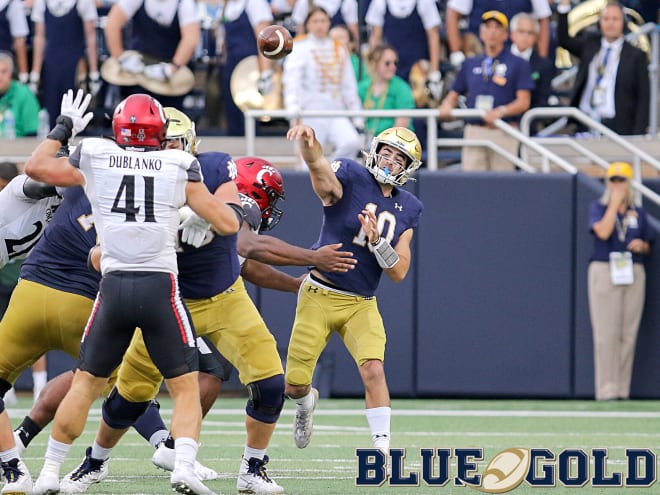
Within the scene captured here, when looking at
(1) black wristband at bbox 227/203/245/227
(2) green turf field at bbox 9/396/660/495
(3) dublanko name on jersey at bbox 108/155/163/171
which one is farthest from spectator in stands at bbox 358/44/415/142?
(3) dublanko name on jersey at bbox 108/155/163/171

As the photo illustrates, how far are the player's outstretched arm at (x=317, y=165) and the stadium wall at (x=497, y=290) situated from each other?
4.51 m

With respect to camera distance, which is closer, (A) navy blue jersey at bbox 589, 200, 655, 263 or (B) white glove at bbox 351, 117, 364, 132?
(A) navy blue jersey at bbox 589, 200, 655, 263

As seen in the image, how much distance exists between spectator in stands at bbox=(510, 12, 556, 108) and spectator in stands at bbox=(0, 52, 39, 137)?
171 inches

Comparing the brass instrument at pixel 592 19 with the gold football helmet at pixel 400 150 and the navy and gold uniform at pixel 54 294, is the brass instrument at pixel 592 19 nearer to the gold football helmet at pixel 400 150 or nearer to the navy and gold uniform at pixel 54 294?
the gold football helmet at pixel 400 150

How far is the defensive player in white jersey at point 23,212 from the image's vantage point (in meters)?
6.62

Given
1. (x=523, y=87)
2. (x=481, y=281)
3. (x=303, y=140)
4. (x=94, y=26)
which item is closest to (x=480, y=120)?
(x=523, y=87)

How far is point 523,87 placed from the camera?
1178 centimetres

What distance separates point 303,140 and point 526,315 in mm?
5547

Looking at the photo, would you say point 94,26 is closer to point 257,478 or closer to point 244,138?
point 244,138

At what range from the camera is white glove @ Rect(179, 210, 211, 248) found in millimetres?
6047

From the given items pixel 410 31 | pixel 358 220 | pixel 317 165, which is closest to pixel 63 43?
pixel 410 31

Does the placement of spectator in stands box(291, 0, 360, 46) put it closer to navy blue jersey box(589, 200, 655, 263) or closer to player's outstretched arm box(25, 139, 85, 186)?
navy blue jersey box(589, 200, 655, 263)

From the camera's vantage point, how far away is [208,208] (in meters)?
5.74

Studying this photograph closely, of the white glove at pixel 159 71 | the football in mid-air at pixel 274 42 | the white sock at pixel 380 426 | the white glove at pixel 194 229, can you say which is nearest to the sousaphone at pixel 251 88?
the white glove at pixel 159 71
